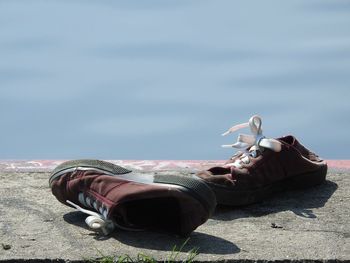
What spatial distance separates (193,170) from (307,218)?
1075 millimetres

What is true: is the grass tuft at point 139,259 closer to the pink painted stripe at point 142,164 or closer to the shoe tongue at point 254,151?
the shoe tongue at point 254,151

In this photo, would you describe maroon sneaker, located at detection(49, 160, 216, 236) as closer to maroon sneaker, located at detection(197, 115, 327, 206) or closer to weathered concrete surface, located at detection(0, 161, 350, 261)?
weathered concrete surface, located at detection(0, 161, 350, 261)

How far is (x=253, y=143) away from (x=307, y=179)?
36 centimetres

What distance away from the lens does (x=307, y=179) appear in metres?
4.42

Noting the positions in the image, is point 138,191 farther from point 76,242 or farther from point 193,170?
point 193,170

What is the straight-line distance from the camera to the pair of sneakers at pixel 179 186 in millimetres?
3500

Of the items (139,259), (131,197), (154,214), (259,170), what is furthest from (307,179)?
(139,259)

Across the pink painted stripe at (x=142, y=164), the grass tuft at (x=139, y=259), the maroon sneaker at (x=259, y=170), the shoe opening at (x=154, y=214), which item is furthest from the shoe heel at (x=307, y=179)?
the grass tuft at (x=139, y=259)

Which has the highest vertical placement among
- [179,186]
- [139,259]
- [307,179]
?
[179,186]

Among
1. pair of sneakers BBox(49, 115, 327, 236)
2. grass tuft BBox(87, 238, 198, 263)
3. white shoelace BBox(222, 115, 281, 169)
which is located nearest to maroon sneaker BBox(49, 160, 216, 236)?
pair of sneakers BBox(49, 115, 327, 236)

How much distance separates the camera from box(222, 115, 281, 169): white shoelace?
420 cm

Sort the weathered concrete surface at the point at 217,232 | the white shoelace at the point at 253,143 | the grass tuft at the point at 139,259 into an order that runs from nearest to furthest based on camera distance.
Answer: the grass tuft at the point at 139,259 < the weathered concrete surface at the point at 217,232 < the white shoelace at the point at 253,143

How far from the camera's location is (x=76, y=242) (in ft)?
11.6

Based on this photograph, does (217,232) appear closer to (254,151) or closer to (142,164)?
(254,151)
